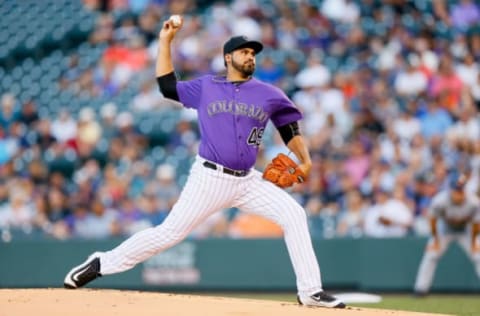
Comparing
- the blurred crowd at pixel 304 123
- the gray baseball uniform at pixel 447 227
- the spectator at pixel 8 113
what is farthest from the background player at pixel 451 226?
the spectator at pixel 8 113

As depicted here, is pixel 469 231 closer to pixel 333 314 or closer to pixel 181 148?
pixel 181 148

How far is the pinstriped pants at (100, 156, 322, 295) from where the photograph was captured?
23.7 feet

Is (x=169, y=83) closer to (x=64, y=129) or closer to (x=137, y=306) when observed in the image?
(x=137, y=306)

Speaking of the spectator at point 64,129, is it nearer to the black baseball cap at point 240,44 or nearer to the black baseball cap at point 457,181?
the black baseball cap at point 457,181

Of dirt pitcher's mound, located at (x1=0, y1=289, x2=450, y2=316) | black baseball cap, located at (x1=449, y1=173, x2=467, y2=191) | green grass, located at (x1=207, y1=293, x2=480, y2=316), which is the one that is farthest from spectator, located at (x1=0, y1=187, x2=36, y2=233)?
dirt pitcher's mound, located at (x1=0, y1=289, x2=450, y2=316)

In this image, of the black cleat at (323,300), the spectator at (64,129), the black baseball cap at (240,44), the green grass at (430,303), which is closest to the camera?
the black cleat at (323,300)

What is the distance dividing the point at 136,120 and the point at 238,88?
846 cm

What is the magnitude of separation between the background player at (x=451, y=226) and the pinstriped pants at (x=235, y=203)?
5046 millimetres

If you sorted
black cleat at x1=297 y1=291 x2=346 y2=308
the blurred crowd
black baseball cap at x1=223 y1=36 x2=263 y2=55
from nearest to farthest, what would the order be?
black cleat at x1=297 y1=291 x2=346 y2=308, black baseball cap at x1=223 y1=36 x2=263 y2=55, the blurred crowd

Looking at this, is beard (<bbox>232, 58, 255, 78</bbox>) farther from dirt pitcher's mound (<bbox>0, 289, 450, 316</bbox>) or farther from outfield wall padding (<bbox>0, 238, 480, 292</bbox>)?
outfield wall padding (<bbox>0, 238, 480, 292</bbox>)

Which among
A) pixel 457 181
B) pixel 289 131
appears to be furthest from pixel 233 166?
pixel 457 181

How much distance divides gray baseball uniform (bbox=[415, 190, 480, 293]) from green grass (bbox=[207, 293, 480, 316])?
0.30 m

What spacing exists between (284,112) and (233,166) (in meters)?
0.57

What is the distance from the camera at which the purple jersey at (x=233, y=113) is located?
23.7ft
